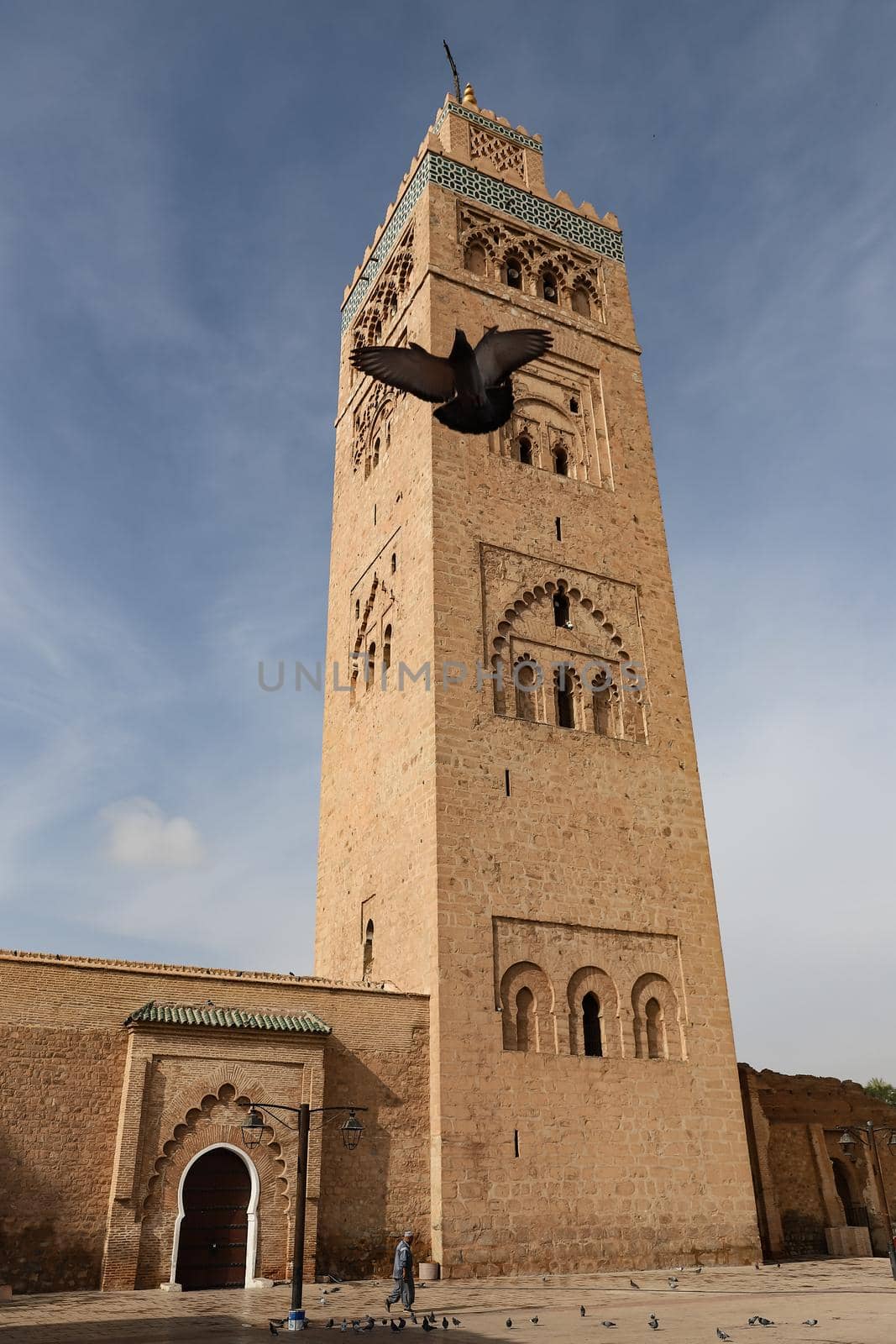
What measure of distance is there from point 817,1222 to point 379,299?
19.0 metres

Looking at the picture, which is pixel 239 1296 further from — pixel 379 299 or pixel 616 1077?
pixel 379 299

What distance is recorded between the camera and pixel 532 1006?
14391mm

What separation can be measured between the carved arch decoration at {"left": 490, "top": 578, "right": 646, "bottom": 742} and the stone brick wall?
5.00 metres

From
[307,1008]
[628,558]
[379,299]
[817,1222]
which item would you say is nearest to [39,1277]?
[307,1008]


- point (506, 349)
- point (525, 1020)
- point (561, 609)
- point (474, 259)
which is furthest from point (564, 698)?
point (474, 259)

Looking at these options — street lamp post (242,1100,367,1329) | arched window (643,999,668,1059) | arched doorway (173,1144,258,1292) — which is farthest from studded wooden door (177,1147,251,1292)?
arched window (643,999,668,1059)

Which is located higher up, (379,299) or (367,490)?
(379,299)

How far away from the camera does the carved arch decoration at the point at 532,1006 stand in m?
14.1

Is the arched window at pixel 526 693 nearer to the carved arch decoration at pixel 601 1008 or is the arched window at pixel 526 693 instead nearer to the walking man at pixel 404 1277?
the carved arch decoration at pixel 601 1008

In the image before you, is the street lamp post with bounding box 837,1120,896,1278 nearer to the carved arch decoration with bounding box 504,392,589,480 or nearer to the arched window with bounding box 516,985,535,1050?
the arched window with bounding box 516,985,535,1050

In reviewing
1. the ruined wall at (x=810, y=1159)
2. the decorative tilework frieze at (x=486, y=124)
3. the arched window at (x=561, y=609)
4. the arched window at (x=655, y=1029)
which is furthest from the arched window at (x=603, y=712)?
the decorative tilework frieze at (x=486, y=124)

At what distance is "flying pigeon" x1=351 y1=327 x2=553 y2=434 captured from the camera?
11609mm

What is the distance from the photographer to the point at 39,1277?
36.7ft

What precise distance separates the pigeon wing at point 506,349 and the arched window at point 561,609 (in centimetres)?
589
